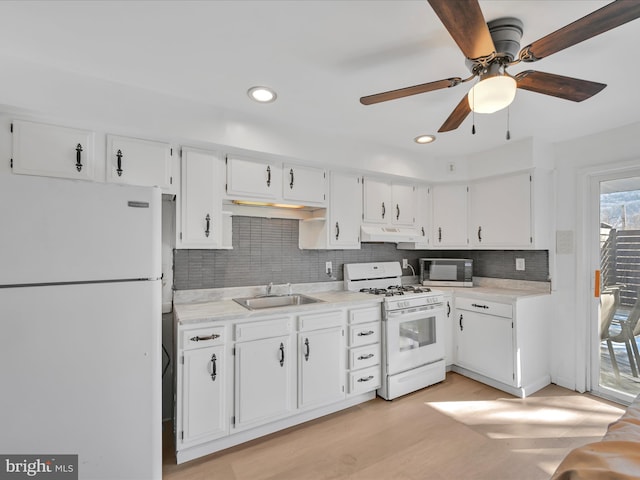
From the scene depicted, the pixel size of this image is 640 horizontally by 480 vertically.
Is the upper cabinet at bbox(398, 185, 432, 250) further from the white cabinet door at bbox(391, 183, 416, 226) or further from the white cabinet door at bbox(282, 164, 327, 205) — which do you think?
the white cabinet door at bbox(282, 164, 327, 205)

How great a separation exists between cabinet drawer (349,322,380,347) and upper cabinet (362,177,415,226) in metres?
1.07

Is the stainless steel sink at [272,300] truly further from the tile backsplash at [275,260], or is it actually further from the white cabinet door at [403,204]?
the white cabinet door at [403,204]

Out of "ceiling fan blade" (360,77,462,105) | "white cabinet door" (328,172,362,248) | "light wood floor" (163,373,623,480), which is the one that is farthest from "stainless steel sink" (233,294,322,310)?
"ceiling fan blade" (360,77,462,105)

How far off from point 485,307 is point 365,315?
1302 millimetres

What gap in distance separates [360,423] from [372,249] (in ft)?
6.00

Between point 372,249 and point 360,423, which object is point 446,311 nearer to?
point 372,249

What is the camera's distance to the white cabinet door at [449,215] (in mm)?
3637

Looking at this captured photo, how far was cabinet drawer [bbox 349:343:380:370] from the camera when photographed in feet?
9.04

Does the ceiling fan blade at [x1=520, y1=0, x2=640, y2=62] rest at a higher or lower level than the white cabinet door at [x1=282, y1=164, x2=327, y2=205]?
higher

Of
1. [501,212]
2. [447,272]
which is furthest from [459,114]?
[447,272]

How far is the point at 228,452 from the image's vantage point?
2.20 metres

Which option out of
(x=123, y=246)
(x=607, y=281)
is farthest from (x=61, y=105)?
(x=607, y=281)

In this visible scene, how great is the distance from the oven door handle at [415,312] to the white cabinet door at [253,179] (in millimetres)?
Result: 1524

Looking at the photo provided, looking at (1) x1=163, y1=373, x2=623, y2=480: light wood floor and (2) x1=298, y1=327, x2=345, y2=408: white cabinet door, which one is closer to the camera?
(1) x1=163, y1=373, x2=623, y2=480: light wood floor
